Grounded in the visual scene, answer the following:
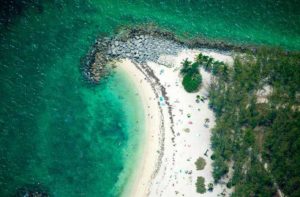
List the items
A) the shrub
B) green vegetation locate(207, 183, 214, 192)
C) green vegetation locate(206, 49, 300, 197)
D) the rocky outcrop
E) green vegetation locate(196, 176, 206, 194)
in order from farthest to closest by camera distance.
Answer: the rocky outcrop, the shrub, green vegetation locate(207, 183, 214, 192), green vegetation locate(196, 176, 206, 194), green vegetation locate(206, 49, 300, 197)

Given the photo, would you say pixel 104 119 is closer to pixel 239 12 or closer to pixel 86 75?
pixel 86 75

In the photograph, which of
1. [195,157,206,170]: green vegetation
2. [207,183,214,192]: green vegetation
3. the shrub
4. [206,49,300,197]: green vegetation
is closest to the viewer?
[206,49,300,197]: green vegetation

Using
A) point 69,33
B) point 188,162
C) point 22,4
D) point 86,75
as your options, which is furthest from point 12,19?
point 188,162

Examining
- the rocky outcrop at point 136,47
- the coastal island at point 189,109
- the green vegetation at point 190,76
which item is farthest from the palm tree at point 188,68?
the rocky outcrop at point 136,47

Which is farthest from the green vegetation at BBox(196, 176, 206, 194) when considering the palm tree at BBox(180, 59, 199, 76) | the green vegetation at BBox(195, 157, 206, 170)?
the palm tree at BBox(180, 59, 199, 76)

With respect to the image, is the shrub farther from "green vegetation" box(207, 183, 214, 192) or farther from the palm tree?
"green vegetation" box(207, 183, 214, 192)

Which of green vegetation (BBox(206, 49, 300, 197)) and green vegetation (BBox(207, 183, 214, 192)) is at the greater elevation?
green vegetation (BBox(206, 49, 300, 197))

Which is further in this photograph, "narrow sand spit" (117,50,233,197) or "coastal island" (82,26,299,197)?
"narrow sand spit" (117,50,233,197)
